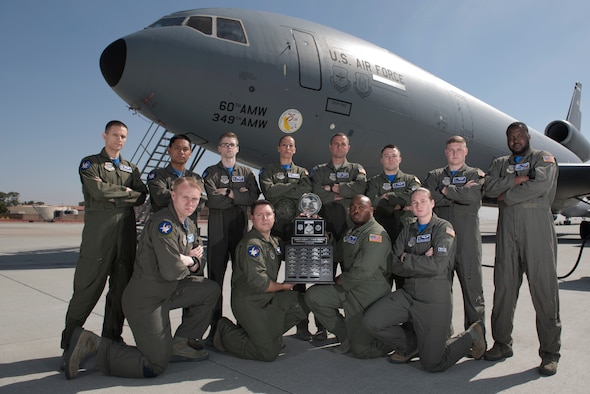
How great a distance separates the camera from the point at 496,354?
3721mm

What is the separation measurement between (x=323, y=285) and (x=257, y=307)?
66 cm

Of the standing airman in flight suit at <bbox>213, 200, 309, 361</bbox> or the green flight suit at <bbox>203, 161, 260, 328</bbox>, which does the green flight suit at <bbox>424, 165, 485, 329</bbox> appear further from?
the green flight suit at <bbox>203, 161, 260, 328</bbox>

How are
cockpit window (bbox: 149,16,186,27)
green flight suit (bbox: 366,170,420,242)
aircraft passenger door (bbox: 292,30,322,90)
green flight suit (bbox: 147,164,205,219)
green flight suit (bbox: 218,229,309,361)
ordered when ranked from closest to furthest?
green flight suit (bbox: 218,229,309,361) < green flight suit (bbox: 147,164,205,219) < green flight suit (bbox: 366,170,420,242) < cockpit window (bbox: 149,16,186,27) < aircraft passenger door (bbox: 292,30,322,90)

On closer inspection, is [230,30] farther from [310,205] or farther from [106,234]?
[106,234]

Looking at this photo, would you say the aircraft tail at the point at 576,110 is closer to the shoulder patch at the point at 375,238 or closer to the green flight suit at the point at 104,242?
the shoulder patch at the point at 375,238

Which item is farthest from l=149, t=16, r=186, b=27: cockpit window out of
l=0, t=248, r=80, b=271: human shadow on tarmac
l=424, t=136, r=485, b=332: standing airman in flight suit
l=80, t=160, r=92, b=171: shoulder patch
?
l=424, t=136, r=485, b=332: standing airman in flight suit

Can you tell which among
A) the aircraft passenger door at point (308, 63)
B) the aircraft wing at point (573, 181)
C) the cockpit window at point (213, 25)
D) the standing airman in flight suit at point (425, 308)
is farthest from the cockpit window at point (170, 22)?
the aircraft wing at point (573, 181)

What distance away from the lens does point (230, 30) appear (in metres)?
7.69

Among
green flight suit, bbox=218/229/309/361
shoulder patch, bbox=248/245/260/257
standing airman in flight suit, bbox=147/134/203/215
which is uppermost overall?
standing airman in flight suit, bbox=147/134/203/215

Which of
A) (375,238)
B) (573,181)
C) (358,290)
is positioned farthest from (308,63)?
(573,181)

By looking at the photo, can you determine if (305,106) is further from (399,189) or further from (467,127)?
(467,127)

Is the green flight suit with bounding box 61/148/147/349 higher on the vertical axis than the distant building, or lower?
higher

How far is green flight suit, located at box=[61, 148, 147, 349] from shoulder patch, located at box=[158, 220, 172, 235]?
70 centimetres

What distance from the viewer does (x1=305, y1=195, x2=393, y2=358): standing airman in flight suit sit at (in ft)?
12.3
